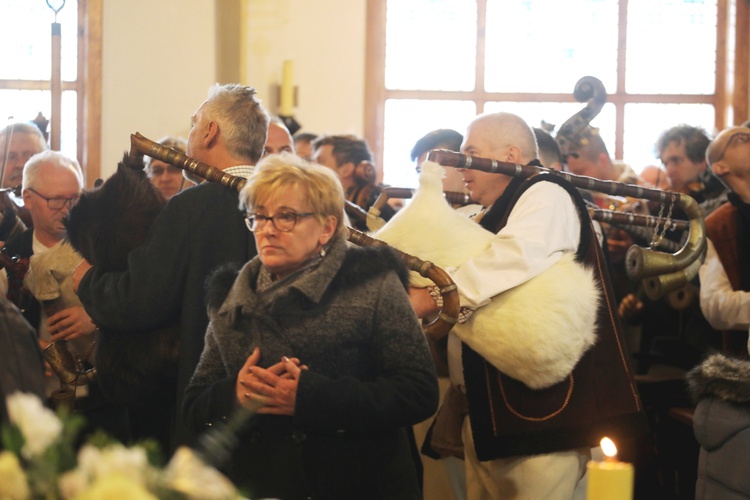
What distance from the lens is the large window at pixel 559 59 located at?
8516 mm

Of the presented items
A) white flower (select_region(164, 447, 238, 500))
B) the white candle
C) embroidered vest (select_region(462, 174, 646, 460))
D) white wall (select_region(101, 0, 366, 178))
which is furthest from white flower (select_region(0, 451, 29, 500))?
the white candle

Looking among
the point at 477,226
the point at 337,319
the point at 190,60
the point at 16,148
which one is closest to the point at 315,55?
the point at 190,60

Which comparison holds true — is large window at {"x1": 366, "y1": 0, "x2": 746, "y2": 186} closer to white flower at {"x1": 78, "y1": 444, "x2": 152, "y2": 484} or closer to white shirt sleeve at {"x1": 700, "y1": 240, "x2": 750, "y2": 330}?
white shirt sleeve at {"x1": 700, "y1": 240, "x2": 750, "y2": 330}

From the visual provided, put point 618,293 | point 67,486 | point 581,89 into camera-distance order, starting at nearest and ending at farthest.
A: point 67,486 → point 581,89 → point 618,293

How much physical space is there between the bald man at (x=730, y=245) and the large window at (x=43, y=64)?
4533mm

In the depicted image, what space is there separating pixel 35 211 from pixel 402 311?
6.53 ft

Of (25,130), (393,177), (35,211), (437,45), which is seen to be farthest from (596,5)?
(35,211)

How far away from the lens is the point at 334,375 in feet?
8.68

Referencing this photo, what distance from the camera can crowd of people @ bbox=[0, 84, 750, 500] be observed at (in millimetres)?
2619

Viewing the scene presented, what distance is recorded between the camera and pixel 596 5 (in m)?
8.52

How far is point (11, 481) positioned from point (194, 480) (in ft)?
0.61

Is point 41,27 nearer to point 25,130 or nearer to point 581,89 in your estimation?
point 25,130

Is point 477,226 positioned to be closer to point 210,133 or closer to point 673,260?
point 210,133

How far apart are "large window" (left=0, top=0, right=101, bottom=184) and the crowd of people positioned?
316cm
